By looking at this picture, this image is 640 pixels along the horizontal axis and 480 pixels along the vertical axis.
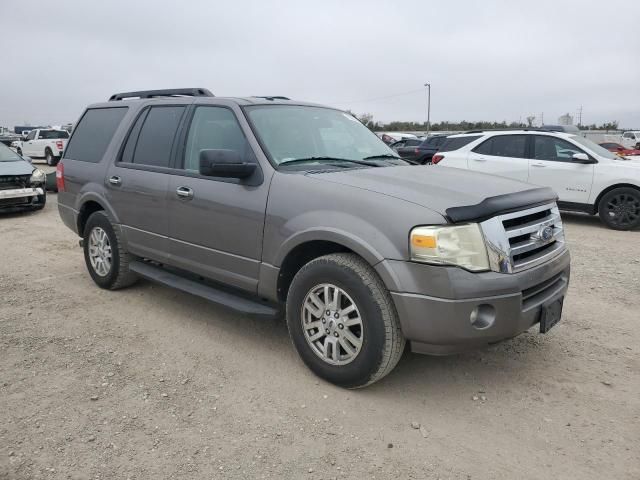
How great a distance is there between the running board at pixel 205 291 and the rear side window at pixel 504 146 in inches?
289

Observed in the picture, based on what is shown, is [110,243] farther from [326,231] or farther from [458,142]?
[458,142]

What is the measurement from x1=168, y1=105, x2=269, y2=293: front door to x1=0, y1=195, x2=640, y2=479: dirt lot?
2.08ft

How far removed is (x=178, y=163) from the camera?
432 centimetres

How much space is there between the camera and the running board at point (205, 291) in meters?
3.69

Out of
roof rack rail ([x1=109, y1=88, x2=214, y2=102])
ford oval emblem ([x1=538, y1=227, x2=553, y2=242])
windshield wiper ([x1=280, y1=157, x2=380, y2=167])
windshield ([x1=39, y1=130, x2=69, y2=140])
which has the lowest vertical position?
ford oval emblem ([x1=538, y1=227, x2=553, y2=242])

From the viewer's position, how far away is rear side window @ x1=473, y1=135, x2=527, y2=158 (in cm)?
975

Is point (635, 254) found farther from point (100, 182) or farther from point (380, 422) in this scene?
point (100, 182)

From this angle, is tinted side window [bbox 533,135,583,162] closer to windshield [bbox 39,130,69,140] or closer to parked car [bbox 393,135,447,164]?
parked car [bbox 393,135,447,164]

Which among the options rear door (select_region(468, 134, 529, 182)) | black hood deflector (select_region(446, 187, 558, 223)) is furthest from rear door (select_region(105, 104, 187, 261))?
rear door (select_region(468, 134, 529, 182))

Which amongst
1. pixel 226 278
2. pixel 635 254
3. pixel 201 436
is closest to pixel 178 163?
pixel 226 278

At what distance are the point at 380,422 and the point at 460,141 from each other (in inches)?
342

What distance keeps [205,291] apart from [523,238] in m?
2.36

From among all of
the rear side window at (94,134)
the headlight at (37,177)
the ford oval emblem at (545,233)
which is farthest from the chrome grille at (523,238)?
the headlight at (37,177)

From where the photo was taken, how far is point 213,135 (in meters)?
4.16
